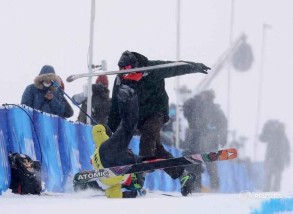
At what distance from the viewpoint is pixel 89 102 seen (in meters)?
10.6

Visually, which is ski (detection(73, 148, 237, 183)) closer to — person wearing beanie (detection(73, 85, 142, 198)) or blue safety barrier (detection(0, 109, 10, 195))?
person wearing beanie (detection(73, 85, 142, 198))

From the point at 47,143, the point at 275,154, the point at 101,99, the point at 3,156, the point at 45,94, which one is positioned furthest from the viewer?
the point at 275,154

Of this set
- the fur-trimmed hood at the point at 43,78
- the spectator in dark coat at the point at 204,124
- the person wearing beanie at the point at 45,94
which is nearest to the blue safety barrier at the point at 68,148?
the person wearing beanie at the point at 45,94

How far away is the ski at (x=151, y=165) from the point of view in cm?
653

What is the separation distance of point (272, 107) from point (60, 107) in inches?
783

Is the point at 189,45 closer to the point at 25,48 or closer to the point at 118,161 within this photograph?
the point at 25,48

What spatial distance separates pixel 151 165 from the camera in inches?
260

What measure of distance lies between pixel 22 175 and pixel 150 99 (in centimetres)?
134

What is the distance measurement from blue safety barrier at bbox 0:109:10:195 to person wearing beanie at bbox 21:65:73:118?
1.46m

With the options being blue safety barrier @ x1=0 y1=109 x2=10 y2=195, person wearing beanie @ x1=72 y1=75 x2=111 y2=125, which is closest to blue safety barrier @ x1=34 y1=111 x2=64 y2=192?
blue safety barrier @ x1=0 y1=109 x2=10 y2=195

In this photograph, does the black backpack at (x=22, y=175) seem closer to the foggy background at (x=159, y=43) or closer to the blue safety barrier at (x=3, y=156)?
the blue safety barrier at (x=3, y=156)

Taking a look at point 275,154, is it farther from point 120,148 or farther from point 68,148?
point 120,148

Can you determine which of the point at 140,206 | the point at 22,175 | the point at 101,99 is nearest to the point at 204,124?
the point at 101,99

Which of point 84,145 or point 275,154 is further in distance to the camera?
point 275,154
